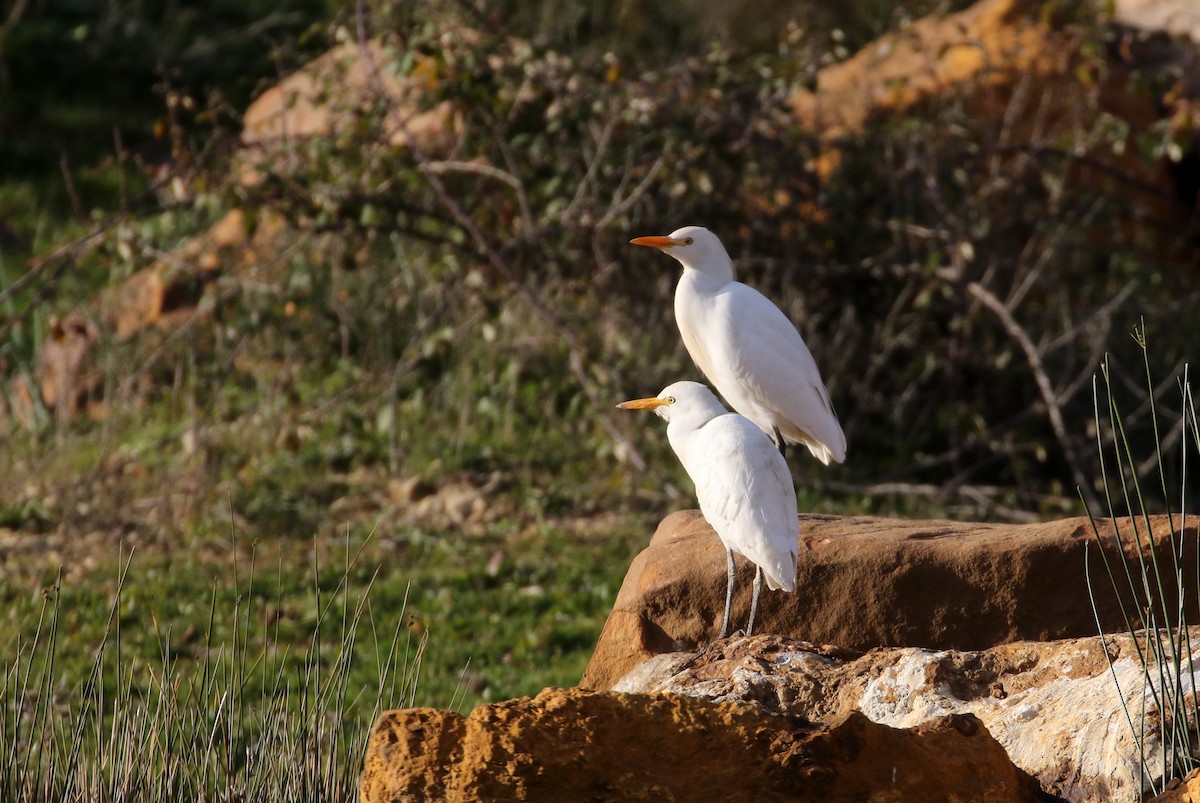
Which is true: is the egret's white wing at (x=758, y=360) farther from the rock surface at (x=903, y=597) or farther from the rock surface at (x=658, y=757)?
the rock surface at (x=658, y=757)

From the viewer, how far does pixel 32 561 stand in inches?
267

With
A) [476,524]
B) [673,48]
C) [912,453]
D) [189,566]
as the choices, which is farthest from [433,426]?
[673,48]

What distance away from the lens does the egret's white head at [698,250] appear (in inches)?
200

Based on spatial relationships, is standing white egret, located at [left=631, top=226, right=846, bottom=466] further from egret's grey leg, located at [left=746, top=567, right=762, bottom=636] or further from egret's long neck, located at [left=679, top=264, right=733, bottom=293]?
egret's grey leg, located at [left=746, top=567, right=762, bottom=636]

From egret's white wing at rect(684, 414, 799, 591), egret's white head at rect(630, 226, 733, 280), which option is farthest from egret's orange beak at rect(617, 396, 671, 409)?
egret's white head at rect(630, 226, 733, 280)

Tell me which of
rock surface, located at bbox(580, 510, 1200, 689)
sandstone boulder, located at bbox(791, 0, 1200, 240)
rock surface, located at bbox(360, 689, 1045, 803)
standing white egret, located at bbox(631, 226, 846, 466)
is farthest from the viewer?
sandstone boulder, located at bbox(791, 0, 1200, 240)

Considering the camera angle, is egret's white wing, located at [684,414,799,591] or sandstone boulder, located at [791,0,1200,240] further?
sandstone boulder, located at [791,0,1200,240]

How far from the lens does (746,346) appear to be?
520 cm

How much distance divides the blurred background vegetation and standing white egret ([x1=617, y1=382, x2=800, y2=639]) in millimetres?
2373

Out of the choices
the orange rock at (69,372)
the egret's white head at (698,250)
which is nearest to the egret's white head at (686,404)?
the egret's white head at (698,250)

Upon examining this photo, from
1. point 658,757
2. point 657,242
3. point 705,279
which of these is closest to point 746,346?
point 705,279

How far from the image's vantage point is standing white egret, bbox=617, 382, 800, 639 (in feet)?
12.0

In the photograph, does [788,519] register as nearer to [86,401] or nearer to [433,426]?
[433,426]

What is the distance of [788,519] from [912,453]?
4.59m
